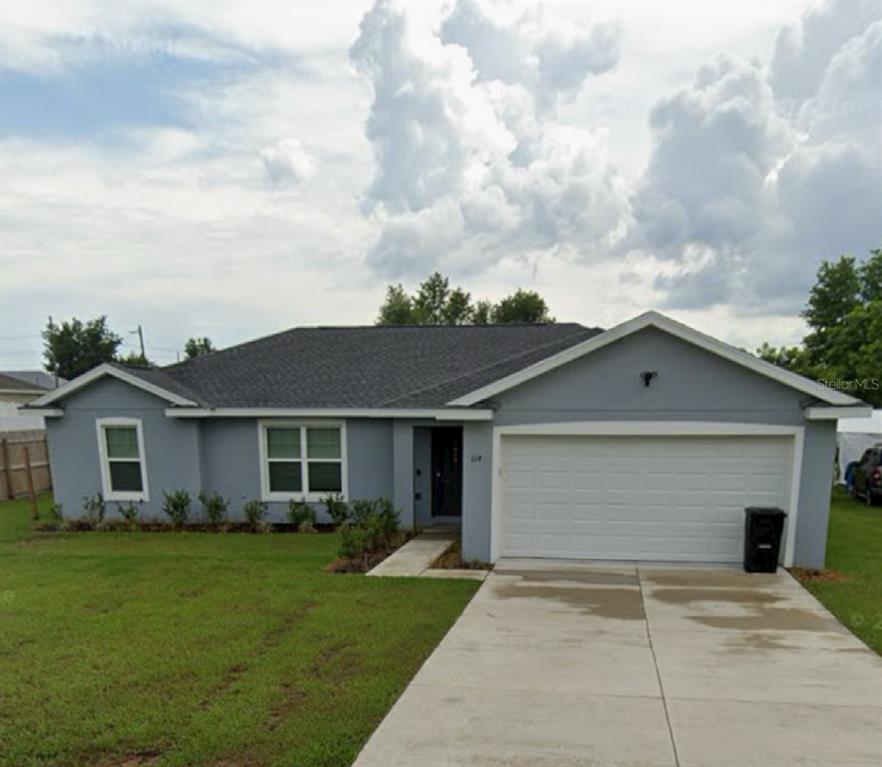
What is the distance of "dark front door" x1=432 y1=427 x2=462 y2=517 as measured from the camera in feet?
41.3

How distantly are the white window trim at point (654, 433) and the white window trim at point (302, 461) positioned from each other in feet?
14.5

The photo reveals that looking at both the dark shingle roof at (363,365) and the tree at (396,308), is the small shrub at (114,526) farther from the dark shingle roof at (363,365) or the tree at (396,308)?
the tree at (396,308)

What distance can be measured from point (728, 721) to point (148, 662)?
5436 mm

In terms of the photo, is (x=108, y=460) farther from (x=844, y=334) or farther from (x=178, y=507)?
(x=844, y=334)

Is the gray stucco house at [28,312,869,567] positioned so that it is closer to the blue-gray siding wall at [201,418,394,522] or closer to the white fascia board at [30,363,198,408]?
the blue-gray siding wall at [201,418,394,522]

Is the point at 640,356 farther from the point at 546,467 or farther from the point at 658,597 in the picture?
the point at 658,597

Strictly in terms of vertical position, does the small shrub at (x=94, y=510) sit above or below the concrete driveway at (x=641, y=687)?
below

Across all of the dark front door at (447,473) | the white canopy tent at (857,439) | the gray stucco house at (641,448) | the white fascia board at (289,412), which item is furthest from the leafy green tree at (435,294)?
the gray stucco house at (641,448)

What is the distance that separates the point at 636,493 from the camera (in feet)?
29.8

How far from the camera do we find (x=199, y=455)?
41.1 feet

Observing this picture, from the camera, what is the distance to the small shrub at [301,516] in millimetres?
12094

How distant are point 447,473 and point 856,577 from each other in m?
7.61

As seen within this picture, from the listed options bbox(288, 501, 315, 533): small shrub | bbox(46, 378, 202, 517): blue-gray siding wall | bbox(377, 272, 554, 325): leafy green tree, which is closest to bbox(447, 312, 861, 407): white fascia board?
bbox(288, 501, 315, 533): small shrub

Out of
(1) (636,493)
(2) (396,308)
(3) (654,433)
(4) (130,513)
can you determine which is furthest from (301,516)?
(2) (396,308)
